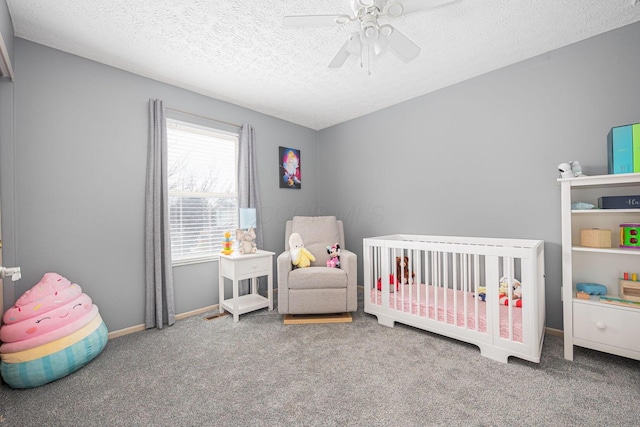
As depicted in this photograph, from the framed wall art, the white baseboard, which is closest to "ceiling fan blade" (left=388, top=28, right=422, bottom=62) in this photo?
the framed wall art

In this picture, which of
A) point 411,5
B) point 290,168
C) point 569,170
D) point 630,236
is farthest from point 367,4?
point 290,168

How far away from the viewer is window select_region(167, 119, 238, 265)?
2814mm

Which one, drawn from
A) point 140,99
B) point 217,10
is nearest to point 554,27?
point 217,10

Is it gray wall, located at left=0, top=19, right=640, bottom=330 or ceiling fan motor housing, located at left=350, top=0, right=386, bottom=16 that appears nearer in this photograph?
ceiling fan motor housing, located at left=350, top=0, right=386, bottom=16

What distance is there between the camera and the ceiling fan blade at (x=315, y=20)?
1.50 metres

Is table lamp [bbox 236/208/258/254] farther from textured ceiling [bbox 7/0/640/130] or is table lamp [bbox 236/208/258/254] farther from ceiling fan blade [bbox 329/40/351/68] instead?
ceiling fan blade [bbox 329/40/351/68]

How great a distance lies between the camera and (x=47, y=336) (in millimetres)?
1695

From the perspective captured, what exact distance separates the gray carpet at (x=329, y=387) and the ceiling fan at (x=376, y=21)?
2.06 m

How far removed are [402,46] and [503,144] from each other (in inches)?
59.5

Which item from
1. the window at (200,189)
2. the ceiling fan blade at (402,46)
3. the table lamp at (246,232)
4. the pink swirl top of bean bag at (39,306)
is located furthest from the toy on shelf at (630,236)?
the pink swirl top of bean bag at (39,306)

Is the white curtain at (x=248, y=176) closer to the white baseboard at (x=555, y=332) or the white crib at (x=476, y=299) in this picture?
the white crib at (x=476, y=299)

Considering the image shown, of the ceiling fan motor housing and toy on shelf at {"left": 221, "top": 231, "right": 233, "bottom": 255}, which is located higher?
the ceiling fan motor housing

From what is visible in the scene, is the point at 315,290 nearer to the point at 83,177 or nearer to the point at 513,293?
the point at 513,293

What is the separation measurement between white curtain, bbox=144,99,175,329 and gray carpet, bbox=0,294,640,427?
351 mm
